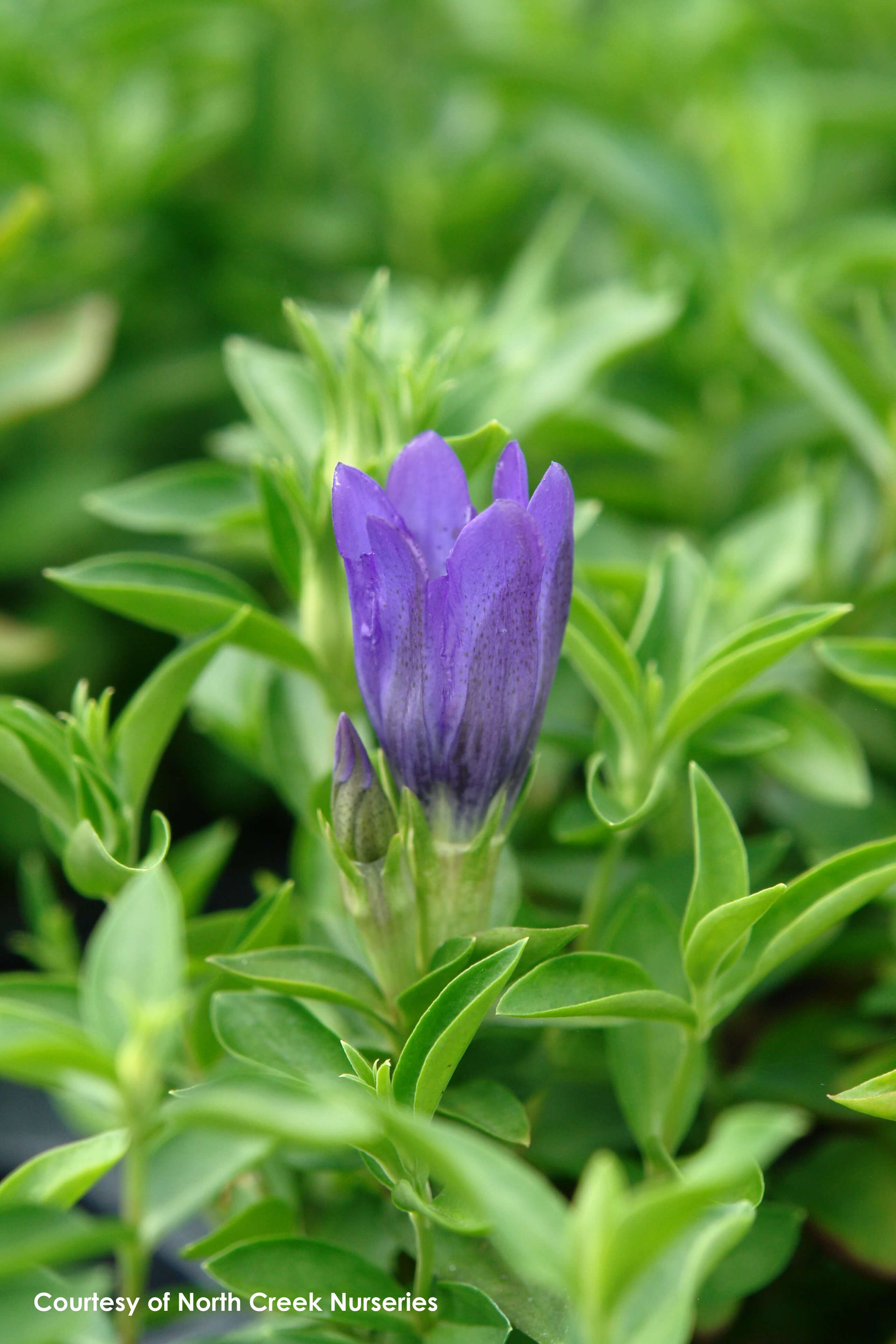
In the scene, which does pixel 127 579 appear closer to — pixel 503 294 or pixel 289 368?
pixel 289 368

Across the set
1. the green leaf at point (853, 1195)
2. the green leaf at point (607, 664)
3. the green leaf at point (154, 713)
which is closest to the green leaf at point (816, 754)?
the green leaf at point (607, 664)

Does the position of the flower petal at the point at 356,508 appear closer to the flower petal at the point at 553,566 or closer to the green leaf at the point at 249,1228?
the flower petal at the point at 553,566

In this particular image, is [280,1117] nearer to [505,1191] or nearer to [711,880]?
[505,1191]

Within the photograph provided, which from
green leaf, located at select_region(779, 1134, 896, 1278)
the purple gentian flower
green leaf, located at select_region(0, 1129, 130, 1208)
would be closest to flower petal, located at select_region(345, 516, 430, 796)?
the purple gentian flower

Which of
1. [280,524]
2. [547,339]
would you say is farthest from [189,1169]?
[547,339]

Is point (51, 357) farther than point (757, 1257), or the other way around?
point (51, 357)

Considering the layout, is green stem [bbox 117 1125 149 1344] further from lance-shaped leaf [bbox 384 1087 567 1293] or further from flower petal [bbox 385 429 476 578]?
flower petal [bbox 385 429 476 578]
